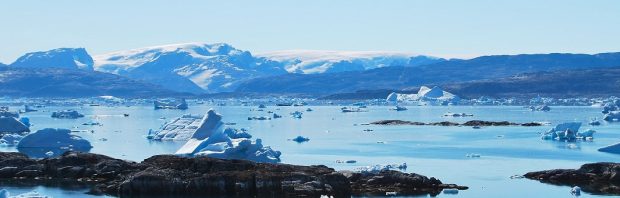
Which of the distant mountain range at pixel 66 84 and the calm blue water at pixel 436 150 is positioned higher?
the distant mountain range at pixel 66 84

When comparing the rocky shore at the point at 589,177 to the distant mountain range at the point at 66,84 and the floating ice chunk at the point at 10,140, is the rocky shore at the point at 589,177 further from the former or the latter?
the distant mountain range at the point at 66,84

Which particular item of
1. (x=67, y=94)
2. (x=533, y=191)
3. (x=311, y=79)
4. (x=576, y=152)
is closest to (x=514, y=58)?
(x=311, y=79)

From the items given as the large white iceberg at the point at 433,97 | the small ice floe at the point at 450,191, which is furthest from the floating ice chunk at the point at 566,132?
the large white iceberg at the point at 433,97

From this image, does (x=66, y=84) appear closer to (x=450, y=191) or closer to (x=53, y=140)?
(x=53, y=140)

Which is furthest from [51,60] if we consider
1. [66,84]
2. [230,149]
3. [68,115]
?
[230,149]

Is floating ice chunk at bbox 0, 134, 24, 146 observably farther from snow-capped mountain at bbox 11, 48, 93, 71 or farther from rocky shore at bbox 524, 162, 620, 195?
snow-capped mountain at bbox 11, 48, 93, 71

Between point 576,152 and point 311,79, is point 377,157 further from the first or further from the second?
point 311,79

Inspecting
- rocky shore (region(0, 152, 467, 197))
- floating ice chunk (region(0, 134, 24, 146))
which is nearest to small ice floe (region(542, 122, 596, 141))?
rocky shore (region(0, 152, 467, 197))
